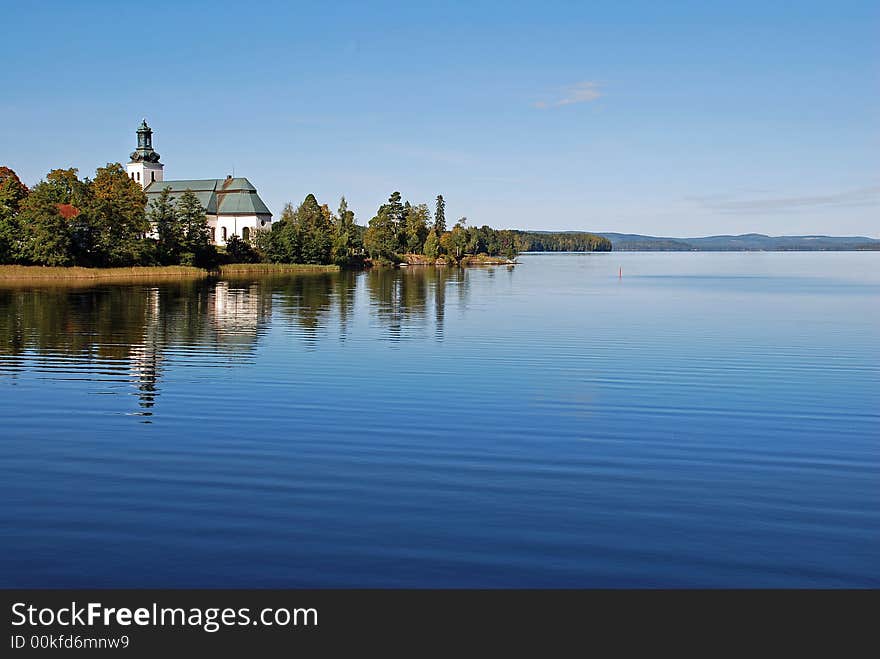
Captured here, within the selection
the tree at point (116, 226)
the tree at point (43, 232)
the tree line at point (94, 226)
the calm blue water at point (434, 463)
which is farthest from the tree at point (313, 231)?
the calm blue water at point (434, 463)

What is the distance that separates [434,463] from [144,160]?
467ft

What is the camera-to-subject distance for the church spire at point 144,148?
463 feet

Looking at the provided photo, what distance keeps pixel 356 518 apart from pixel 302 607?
8.23ft

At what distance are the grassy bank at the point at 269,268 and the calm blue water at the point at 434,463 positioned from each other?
7405 cm

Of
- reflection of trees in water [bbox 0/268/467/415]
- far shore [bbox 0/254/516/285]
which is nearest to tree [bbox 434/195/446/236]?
far shore [bbox 0/254/516/285]

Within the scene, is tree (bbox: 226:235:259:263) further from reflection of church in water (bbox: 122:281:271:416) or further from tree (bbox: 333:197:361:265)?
reflection of church in water (bbox: 122:281:271:416)

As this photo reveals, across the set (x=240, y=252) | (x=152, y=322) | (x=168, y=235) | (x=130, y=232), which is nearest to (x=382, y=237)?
(x=240, y=252)

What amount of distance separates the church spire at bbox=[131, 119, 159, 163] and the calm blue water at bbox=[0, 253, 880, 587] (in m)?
120

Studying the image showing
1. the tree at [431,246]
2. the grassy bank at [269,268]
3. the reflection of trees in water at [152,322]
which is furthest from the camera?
the tree at [431,246]

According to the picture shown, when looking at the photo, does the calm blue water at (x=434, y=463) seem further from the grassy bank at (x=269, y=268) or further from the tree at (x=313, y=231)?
the tree at (x=313, y=231)

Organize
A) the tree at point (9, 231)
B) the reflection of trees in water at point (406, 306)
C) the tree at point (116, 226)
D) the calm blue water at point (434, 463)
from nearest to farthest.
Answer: the calm blue water at point (434, 463) → the reflection of trees in water at point (406, 306) → the tree at point (9, 231) → the tree at point (116, 226)

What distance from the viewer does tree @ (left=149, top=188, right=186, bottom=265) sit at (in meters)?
96.2

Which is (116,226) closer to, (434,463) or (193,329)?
(193,329)

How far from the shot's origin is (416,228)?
159500 mm
